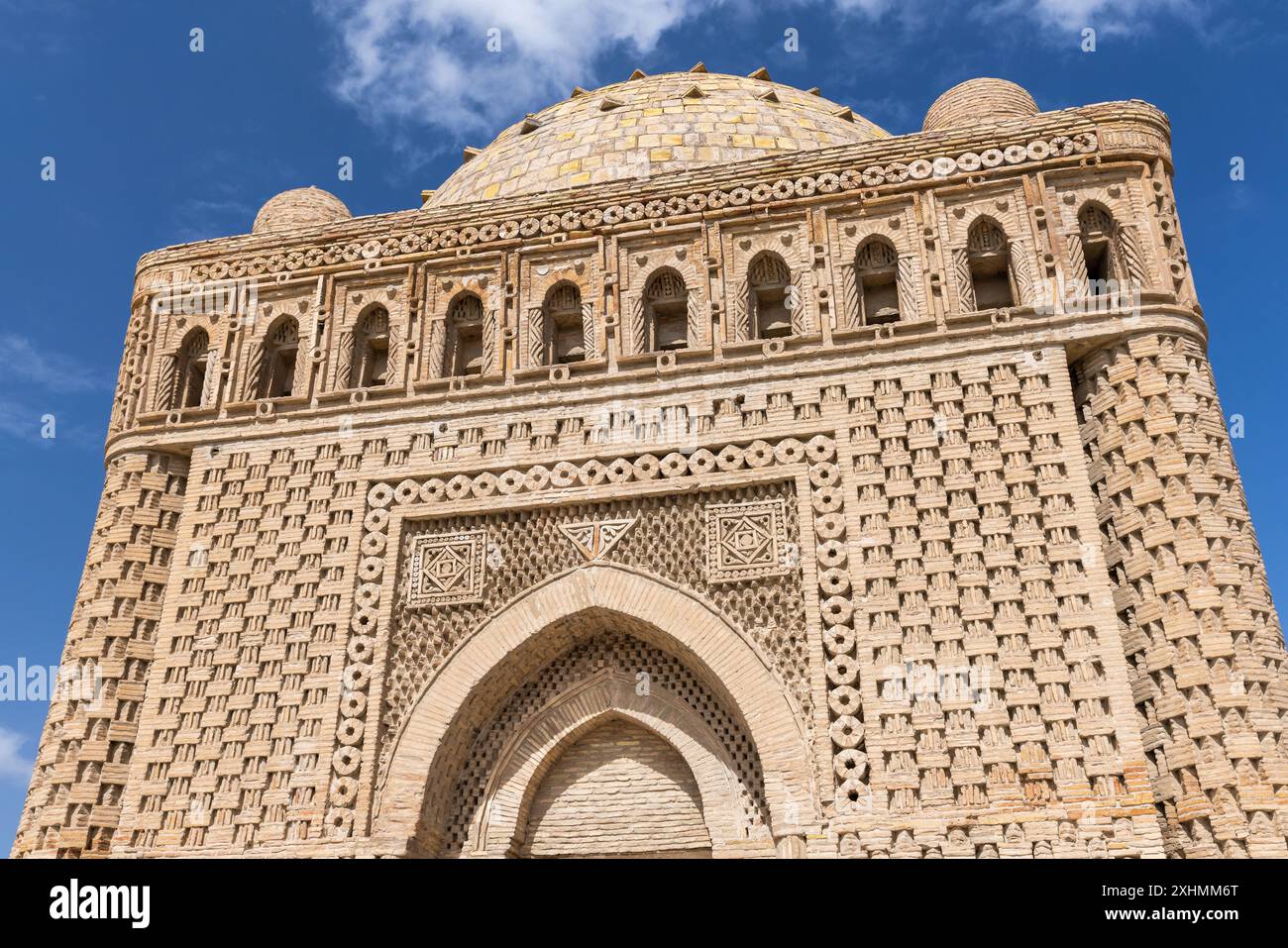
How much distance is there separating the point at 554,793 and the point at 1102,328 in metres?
5.09

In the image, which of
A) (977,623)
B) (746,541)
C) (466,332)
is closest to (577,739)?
(746,541)

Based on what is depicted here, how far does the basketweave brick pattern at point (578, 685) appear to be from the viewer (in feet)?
27.6

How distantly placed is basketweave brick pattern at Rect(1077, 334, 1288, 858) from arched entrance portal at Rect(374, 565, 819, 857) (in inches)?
93.6

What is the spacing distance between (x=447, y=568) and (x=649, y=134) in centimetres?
553

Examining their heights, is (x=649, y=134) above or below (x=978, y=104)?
above

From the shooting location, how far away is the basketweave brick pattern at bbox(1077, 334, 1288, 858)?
704 cm

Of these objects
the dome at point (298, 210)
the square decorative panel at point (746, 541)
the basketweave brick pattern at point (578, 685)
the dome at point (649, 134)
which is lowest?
the basketweave brick pattern at point (578, 685)

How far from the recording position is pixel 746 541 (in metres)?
8.51

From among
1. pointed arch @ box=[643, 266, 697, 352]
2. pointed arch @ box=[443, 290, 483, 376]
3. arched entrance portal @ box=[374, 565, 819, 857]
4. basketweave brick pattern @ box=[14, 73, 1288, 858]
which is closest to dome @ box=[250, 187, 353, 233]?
basketweave brick pattern @ box=[14, 73, 1288, 858]

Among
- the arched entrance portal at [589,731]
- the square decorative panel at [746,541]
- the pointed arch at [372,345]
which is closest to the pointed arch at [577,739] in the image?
the arched entrance portal at [589,731]

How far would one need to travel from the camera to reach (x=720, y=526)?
8.59 metres

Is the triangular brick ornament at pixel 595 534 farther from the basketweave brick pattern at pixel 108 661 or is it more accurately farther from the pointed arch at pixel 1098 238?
the pointed arch at pixel 1098 238

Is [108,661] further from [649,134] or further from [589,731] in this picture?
[649,134]

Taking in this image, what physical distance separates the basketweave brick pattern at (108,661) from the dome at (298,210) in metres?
2.71
